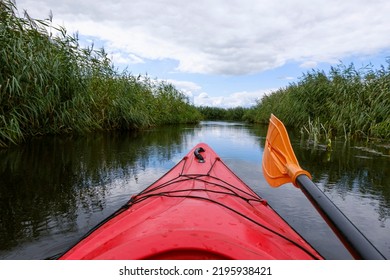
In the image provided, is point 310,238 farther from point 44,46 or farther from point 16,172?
point 44,46

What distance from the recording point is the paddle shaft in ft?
3.35

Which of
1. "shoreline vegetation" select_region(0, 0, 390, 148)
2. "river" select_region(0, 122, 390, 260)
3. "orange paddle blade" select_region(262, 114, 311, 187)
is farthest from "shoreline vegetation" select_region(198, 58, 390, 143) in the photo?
"orange paddle blade" select_region(262, 114, 311, 187)

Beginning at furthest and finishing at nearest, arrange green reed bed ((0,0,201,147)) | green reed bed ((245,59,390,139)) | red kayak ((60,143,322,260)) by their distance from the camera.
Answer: green reed bed ((245,59,390,139))
green reed bed ((0,0,201,147))
red kayak ((60,143,322,260))

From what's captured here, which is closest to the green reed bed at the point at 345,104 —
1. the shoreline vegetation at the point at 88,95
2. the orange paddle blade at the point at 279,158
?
the shoreline vegetation at the point at 88,95

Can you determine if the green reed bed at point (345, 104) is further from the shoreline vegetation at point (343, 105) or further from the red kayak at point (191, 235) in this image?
the red kayak at point (191, 235)

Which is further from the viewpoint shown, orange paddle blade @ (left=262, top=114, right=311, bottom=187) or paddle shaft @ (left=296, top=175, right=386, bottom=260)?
orange paddle blade @ (left=262, top=114, right=311, bottom=187)

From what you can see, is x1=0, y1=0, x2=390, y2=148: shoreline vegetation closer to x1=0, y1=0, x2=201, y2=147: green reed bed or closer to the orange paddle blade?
x1=0, y1=0, x2=201, y2=147: green reed bed

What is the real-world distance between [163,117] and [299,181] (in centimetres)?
1398

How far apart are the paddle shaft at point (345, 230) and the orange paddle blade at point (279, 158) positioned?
0.52 metres

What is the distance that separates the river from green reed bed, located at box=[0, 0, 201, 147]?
26.4 inches

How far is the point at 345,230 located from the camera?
45.5 inches

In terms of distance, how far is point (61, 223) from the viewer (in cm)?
237

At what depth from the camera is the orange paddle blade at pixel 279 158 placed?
2.17 m

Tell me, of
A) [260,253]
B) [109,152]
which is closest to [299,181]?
[260,253]
